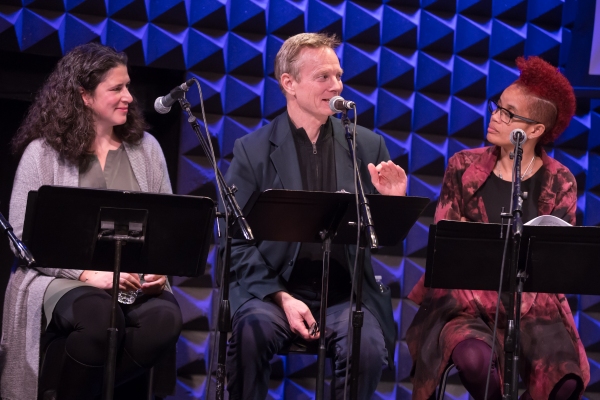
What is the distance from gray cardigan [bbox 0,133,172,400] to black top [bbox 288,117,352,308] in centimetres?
111

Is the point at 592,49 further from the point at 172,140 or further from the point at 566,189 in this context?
the point at 172,140

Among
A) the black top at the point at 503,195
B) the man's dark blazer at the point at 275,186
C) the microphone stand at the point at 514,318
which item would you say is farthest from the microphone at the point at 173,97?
the black top at the point at 503,195

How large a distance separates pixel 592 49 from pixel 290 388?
2.97m

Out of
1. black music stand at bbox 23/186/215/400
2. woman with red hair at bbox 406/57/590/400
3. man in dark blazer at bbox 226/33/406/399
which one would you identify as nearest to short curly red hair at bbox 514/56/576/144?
woman with red hair at bbox 406/57/590/400

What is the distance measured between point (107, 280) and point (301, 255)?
0.96m

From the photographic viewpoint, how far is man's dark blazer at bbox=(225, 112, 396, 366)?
3.79 metres

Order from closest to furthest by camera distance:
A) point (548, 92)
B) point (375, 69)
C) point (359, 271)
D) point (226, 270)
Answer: point (226, 270), point (359, 271), point (548, 92), point (375, 69)

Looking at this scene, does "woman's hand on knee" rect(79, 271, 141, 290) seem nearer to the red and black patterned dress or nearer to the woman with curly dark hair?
the woman with curly dark hair

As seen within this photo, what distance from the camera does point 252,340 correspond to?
138 inches

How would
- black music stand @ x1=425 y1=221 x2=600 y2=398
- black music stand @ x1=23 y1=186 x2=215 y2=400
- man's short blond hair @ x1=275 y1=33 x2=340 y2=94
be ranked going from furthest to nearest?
man's short blond hair @ x1=275 y1=33 x2=340 y2=94 → black music stand @ x1=425 y1=221 x2=600 y2=398 → black music stand @ x1=23 y1=186 x2=215 y2=400

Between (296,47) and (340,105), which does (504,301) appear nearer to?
(340,105)

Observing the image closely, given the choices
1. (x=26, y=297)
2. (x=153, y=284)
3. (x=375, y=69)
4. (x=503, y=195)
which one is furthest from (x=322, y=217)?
(x=375, y=69)

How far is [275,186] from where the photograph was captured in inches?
155

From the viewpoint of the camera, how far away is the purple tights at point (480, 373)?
3506 millimetres
